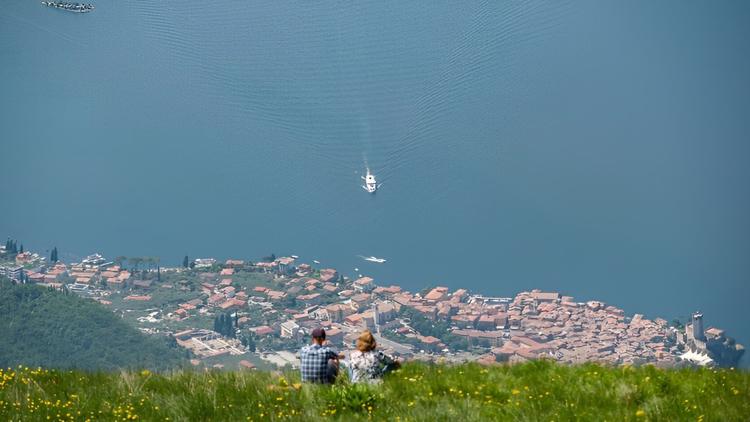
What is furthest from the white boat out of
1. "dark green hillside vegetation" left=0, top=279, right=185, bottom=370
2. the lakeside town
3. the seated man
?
the seated man

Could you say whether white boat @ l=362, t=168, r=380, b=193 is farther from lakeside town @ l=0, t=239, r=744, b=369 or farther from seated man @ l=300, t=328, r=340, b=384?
seated man @ l=300, t=328, r=340, b=384

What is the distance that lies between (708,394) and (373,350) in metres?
2.81

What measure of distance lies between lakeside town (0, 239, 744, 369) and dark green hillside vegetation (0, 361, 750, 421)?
4880cm

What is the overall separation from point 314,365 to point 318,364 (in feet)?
0.12

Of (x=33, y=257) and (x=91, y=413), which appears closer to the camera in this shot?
(x=91, y=413)

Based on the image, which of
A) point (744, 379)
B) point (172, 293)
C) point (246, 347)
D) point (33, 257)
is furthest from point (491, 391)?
point (33, 257)

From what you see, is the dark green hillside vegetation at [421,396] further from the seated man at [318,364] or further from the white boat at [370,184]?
the white boat at [370,184]

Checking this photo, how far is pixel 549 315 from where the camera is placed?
69.4m

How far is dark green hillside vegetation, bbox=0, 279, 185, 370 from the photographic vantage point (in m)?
59.3

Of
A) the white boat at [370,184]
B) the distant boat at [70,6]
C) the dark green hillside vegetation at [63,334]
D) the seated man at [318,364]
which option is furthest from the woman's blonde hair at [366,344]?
the distant boat at [70,6]

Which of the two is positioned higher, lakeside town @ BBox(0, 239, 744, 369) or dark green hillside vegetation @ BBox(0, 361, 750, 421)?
lakeside town @ BBox(0, 239, 744, 369)

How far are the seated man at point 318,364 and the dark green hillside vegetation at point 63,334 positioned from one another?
5080 cm

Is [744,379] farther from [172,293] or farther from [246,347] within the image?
[172,293]

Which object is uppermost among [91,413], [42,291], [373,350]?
[42,291]
